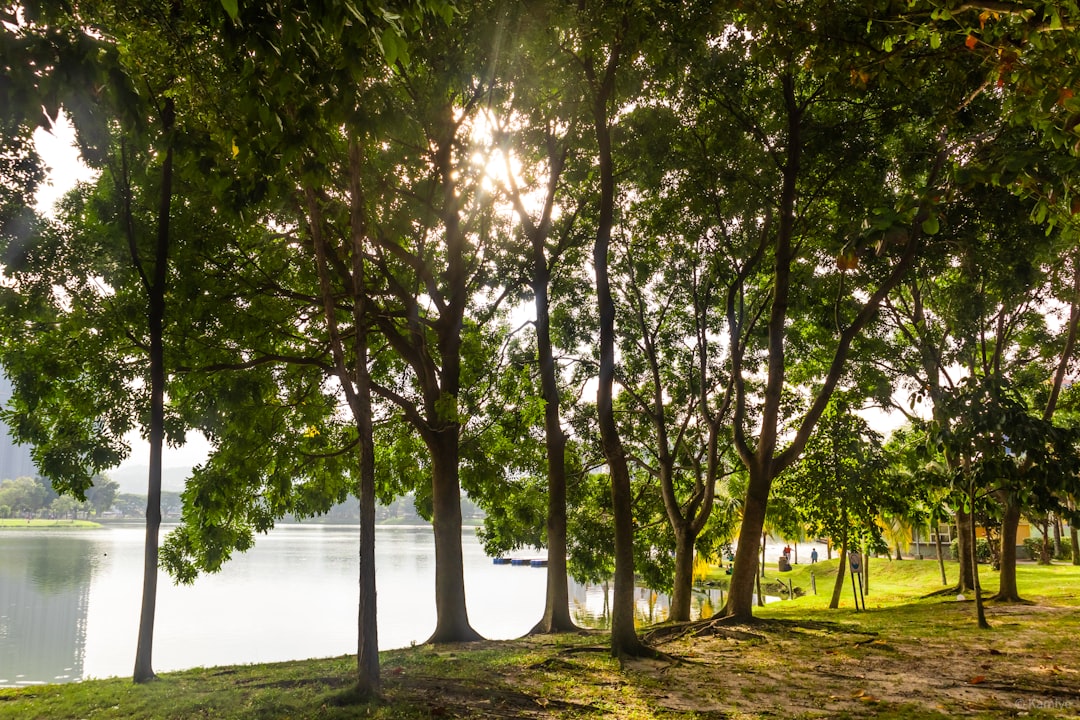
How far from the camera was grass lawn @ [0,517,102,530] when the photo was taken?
129250 mm

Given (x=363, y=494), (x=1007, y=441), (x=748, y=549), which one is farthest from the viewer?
(x=748, y=549)

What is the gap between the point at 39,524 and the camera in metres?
138

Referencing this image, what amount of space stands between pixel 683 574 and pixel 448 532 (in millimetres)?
7348

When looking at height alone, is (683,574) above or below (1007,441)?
below

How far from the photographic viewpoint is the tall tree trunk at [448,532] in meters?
13.0

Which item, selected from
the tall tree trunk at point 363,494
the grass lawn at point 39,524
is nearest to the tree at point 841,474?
the tall tree trunk at point 363,494

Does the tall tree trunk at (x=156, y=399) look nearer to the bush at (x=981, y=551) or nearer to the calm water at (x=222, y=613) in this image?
the calm water at (x=222, y=613)

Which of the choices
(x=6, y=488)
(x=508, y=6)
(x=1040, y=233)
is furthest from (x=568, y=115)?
(x=6, y=488)

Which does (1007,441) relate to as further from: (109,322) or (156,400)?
(109,322)

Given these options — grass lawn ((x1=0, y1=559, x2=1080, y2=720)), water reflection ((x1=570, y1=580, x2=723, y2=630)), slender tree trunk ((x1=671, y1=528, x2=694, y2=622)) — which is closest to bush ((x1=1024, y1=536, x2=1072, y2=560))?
water reflection ((x1=570, y1=580, x2=723, y2=630))

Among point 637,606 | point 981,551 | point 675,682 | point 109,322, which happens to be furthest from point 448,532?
point 981,551

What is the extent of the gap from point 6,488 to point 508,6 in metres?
154

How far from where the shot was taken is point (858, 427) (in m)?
18.5

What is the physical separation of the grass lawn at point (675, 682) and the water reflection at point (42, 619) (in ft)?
50.8
